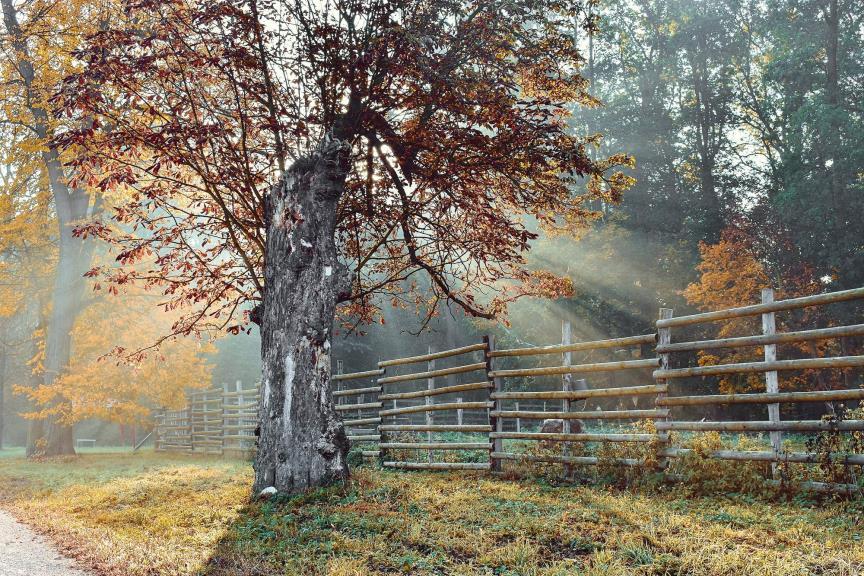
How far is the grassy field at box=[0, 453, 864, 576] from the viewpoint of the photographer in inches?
173

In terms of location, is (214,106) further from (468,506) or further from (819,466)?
(819,466)

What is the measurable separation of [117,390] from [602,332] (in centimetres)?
2054

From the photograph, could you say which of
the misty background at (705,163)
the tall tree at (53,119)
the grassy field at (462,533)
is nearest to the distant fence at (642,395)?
the grassy field at (462,533)

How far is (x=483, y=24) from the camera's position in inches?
340

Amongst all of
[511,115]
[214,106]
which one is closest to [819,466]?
[511,115]

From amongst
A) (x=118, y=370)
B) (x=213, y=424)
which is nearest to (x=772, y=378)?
(x=118, y=370)

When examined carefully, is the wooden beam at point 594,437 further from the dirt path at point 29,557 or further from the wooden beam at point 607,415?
the dirt path at point 29,557

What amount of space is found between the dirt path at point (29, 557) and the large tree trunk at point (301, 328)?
88.9 inches

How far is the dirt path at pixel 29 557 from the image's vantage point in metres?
5.02

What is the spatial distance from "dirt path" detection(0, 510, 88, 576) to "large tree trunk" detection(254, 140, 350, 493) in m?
2.26

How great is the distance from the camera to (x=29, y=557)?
5586mm

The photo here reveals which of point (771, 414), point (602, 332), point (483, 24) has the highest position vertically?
point (483, 24)

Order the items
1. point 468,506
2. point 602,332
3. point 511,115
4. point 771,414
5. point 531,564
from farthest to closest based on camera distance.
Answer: point 602,332 → point 511,115 → point 771,414 → point 468,506 → point 531,564

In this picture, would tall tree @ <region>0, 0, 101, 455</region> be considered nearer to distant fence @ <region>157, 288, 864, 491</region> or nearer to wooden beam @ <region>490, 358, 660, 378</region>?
distant fence @ <region>157, 288, 864, 491</region>
